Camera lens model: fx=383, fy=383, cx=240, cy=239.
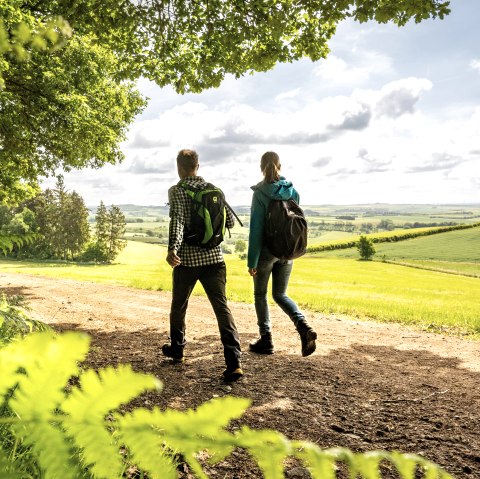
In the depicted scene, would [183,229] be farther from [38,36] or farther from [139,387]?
[139,387]

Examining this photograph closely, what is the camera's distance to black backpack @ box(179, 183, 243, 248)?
474 centimetres

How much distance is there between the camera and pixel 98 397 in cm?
49

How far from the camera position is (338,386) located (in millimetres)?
4863

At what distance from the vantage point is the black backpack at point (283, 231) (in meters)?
5.47

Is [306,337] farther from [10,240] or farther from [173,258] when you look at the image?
[10,240]

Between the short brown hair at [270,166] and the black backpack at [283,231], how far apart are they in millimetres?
383

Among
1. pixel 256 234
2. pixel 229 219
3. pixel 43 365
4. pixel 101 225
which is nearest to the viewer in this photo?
pixel 43 365

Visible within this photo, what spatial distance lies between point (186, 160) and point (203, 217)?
0.80 metres

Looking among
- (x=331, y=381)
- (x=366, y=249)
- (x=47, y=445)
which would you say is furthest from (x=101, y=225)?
(x=47, y=445)

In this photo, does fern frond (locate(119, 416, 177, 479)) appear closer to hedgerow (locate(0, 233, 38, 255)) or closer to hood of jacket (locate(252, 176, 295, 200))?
hedgerow (locate(0, 233, 38, 255))

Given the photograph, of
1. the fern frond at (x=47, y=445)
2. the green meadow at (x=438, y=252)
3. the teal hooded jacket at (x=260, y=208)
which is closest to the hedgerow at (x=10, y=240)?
the teal hooded jacket at (x=260, y=208)

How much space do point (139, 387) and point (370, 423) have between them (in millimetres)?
4070

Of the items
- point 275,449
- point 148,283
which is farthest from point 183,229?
point 148,283

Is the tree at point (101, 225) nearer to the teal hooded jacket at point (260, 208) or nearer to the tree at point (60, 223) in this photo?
the tree at point (60, 223)
